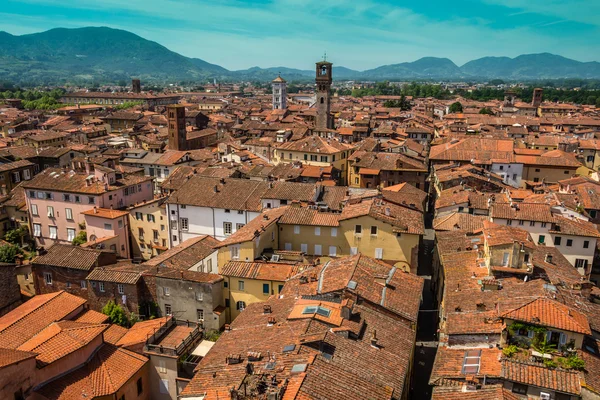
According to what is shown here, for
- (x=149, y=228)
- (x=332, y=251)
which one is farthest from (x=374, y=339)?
(x=149, y=228)

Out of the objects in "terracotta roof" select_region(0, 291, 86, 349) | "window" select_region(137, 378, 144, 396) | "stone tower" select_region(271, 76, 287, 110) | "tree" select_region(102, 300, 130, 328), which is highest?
"stone tower" select_region(271, 76, 287, 110)

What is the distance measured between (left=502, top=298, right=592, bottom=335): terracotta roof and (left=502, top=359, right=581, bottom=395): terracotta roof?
2.46 meters

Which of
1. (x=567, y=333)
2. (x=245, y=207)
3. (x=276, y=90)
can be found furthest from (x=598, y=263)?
(x=276, y=90)

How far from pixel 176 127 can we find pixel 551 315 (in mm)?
84820

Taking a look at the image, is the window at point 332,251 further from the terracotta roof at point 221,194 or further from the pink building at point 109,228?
the pink building at point 109,228

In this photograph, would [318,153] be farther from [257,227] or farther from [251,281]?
[251,281]

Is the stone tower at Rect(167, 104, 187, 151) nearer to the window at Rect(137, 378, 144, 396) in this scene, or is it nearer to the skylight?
the window at Rect(137, 378, 144, 396)

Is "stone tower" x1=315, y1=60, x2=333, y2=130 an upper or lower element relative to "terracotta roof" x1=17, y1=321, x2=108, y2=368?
upper

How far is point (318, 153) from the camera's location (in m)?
78.6

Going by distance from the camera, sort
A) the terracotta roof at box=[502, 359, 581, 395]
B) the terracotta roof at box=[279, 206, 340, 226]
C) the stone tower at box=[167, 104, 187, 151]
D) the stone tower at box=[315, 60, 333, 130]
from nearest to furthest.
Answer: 1. the terracotta roof at box=[502, 359, 581, 395]
2. the terracotta roof at box=[279, 206, 340, 226]
3. the stone tower at box=[167, 104, 187, 151]
4. the stone tower at box=[315, 60, 333, 130]

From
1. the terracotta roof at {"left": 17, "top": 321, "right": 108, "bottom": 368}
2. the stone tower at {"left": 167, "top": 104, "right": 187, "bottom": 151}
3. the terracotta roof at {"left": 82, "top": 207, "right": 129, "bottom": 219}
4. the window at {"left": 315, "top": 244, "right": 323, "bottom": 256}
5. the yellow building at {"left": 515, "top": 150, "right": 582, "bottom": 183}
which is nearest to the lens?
the terracotta roof at {"left": 17, "top": 321, "right": 108, "bottom": 368}

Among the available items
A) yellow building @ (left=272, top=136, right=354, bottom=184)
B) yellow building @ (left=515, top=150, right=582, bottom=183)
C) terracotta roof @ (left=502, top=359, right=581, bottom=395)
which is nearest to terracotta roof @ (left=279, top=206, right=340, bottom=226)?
terracotta roof @ (left=502, top=359, right=581, bottom=395)

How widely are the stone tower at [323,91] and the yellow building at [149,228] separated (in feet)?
220

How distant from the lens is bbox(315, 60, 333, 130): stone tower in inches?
4467
